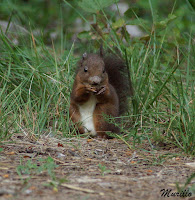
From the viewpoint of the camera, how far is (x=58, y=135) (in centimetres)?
341

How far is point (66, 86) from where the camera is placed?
13.0ft

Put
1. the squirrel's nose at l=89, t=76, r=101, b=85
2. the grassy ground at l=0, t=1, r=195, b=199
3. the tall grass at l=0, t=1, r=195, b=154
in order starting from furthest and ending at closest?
the squirrel's nose at l=89, t=76, r=101, b=85
the tall grass at l=0, t=1, r=195, b=154
the grassy ground at l=0, t=1, r=195, b=199

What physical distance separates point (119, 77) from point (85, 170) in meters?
1.67

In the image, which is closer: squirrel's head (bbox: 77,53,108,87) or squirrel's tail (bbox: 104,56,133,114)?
squirrel's head (bbox: 77,53,108,87)

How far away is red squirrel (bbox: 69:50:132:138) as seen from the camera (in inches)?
138

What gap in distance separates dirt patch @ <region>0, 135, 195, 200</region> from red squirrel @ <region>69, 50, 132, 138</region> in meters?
0.34

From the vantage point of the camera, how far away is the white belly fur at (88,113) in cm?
367

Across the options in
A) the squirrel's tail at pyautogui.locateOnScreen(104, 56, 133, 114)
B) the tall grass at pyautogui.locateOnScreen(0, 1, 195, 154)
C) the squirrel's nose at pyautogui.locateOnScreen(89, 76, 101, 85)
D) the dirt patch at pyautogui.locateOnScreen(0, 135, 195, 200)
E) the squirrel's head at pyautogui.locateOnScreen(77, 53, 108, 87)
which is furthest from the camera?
the squirrel's tail at pyautogui.locateOnScreen(104, 56, 133, 114)

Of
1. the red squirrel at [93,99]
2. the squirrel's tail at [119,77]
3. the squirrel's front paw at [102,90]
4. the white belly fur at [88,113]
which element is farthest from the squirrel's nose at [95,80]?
the squirrel's tail at [119,77]

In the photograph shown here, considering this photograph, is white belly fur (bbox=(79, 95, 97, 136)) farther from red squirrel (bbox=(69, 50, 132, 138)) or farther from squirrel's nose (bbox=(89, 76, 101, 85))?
squirrel's nose (bbox=(89, 76, 101, 85))

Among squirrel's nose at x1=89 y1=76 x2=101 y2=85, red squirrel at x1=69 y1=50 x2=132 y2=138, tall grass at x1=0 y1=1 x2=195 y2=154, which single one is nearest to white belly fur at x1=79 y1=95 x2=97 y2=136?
red squirrel at x1=69 y1=50 x2=132 y2=138

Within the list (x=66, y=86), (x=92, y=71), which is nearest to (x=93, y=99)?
(x=92, y=71)

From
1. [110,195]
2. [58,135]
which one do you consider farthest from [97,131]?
[110,195]

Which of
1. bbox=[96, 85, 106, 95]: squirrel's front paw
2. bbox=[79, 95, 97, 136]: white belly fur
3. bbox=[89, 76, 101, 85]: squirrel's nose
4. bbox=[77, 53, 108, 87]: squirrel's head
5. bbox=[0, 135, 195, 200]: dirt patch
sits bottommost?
bbox=[0, 135, 195, 200]: dirt patch
